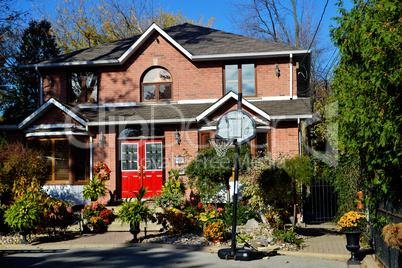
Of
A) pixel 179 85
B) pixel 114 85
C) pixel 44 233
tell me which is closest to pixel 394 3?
pixel 44 233

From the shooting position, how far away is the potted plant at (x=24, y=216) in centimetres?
1266

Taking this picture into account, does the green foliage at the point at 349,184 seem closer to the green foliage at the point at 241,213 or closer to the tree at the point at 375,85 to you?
the tree at the point at 375,85

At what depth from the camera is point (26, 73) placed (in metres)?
29.6

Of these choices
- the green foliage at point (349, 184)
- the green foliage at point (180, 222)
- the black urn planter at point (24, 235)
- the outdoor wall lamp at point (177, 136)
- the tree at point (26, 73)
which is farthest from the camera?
the tree at point (26, 73)

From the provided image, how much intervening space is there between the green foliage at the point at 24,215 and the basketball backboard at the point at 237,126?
6093 mm

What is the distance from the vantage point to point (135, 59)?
19.7m

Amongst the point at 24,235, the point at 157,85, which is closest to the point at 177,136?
the point at 157,85

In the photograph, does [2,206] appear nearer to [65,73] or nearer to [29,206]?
[29,206]

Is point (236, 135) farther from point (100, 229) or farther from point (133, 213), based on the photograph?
point (100, 229)

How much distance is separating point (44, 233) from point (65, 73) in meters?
8.56

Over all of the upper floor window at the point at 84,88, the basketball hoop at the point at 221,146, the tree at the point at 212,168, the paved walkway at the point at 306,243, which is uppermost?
the upper floor window at the point at 84,88

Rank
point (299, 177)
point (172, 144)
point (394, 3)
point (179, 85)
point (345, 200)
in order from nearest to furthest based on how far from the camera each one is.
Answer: point (394, 3), point (345, 200), point (299, 177), point (172, 144), point (179, 85)

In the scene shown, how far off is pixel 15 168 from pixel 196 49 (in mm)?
9342

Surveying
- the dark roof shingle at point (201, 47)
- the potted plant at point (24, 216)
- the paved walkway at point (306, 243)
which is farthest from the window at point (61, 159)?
the potted plant at point (24, 216)
